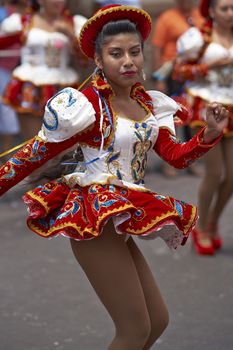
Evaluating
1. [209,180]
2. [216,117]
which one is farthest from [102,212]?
[209,180]

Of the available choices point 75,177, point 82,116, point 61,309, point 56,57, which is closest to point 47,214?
point 75,177

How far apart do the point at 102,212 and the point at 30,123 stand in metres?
3.65

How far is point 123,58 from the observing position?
11.8ft

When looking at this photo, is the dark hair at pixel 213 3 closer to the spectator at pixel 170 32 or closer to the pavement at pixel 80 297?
the pavement at pixel 80 297

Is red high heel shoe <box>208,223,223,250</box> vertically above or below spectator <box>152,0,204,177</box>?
below

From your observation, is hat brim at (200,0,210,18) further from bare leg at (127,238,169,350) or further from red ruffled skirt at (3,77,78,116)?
bare leg at (127,238,169,350)

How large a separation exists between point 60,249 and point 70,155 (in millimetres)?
2751

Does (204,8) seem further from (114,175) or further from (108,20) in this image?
(114,175)

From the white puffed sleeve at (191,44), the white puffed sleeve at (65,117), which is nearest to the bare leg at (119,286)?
the white puffed sleeve at (65,117)

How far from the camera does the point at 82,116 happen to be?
11.5ft

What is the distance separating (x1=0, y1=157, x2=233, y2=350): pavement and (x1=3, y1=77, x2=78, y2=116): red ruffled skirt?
39.0 inches

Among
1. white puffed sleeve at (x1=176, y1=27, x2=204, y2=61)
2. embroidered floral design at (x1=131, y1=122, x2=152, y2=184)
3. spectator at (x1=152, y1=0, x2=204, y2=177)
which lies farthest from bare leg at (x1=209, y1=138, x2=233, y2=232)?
spectator at (x1=152, y1=0, x2=204, y2=177)

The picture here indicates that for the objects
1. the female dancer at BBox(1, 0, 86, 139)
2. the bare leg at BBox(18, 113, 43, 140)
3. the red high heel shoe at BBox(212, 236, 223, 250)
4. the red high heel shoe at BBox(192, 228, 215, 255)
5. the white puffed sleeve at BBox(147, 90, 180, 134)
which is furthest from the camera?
the bare leg at BBox(18, 113, 43, 140)

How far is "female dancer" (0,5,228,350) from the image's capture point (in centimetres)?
350
